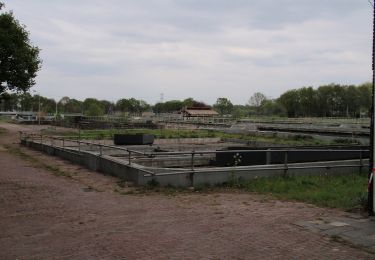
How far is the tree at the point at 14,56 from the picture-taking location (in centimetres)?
4488

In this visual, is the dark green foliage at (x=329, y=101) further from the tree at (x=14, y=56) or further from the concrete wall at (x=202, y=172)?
the concrete wall at (x=202, y=172)

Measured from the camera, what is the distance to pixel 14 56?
45.6 metres

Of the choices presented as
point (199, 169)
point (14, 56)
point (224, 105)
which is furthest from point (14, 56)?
point (224, 105)

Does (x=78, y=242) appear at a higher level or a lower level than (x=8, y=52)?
lower

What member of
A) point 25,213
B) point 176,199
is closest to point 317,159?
point 176,199

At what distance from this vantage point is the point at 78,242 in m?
6.84

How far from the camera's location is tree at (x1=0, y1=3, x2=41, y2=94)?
44875 millimetres

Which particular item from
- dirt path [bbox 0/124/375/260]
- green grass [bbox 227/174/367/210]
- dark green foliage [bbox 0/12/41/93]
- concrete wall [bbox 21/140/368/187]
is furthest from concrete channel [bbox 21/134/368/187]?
dark green foliage [bbox 0/12/41/93]

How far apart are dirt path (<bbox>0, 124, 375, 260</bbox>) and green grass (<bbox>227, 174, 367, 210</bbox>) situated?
65 centimetres

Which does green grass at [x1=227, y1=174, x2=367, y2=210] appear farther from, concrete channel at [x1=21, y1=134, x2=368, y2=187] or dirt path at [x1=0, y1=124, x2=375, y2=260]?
dirt path at [x1=0, y1=124, x2=375, y2=260]

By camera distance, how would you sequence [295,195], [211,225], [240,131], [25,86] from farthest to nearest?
[240,131] → [25,86] → [295,195] → [211,225]

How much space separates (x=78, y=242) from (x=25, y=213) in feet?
9.71

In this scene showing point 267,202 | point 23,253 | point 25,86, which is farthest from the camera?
point 25,86

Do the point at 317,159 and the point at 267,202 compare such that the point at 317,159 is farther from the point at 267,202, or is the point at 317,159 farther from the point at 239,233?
the point at 239,233
